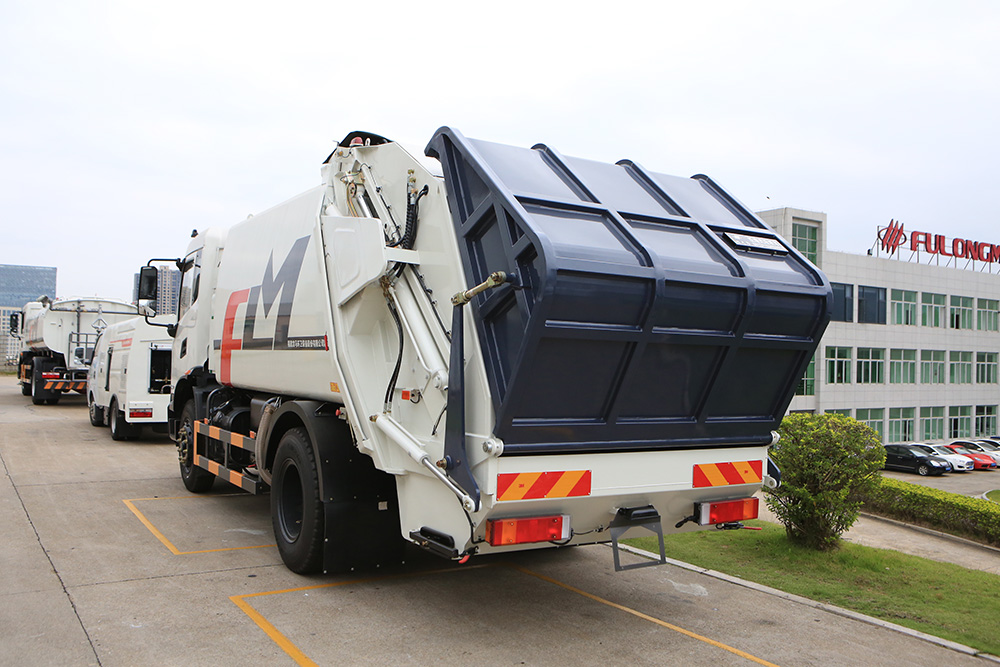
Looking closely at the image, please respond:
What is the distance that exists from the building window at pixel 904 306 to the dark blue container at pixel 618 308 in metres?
41.3

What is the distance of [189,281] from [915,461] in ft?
106

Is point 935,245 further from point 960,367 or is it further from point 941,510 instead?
point 941,510

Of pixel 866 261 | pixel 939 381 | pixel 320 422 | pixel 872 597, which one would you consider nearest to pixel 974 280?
pixel 939 381

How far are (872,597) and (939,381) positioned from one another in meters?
45.3

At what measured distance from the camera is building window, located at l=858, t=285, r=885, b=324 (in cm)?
4059

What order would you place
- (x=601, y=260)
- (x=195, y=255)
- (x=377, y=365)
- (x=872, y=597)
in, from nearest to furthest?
(x=601, y=260) → (x=377, y=365) → (x=872, y=597) → (x=195, y=255)

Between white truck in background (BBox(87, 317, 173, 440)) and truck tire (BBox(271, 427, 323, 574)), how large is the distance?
880 centimetres

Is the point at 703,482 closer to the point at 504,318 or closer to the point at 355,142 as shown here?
the point at 504,318

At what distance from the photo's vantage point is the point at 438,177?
5.13 metres

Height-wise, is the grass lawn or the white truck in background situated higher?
the white truck in background

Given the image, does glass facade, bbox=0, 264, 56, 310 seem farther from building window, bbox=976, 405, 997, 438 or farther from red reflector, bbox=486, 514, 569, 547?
red reflector, bbox=486, 514, 569, 547

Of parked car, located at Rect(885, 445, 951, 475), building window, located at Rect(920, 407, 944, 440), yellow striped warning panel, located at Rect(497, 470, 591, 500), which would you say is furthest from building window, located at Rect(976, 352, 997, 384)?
yellow striped warning panel, located at Rect(497, 470, 591, 500)

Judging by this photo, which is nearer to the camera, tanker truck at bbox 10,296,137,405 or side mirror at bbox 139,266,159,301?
side mirror at bbox 139,266,159,301

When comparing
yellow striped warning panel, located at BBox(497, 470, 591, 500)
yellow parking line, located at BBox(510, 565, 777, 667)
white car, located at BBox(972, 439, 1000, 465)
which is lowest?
white car, located at BBox(972, 439, 1000, 465)
